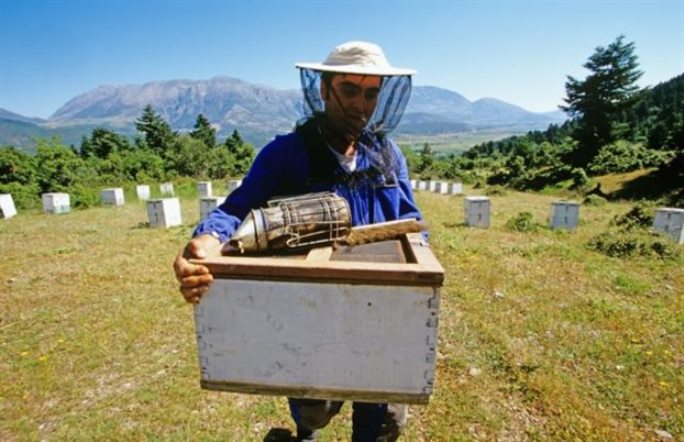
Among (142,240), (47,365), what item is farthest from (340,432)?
(142,240)

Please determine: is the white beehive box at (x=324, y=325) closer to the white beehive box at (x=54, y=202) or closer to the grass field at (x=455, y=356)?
the grass field at (x=455, y=356)

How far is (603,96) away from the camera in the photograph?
3700 centimetres

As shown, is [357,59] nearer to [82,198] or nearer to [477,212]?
[477,212]

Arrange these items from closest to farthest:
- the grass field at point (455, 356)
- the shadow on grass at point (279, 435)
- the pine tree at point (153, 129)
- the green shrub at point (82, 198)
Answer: the shadow on grass at point (279, 435), the grass field at point (455, 356), the green shrub at point (82, 198), the pine tree at point (153, 129)

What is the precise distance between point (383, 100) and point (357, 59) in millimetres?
A: 535

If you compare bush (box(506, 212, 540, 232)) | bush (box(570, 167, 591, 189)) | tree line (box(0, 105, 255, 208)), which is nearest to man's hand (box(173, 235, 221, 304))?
bush (box(506, 212, 540, 232))

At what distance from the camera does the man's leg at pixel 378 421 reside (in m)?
2.54

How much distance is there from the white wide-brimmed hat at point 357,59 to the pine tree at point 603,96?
3898 centimetres

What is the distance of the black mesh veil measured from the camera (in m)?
2.58

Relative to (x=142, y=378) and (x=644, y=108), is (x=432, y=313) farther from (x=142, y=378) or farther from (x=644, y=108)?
(x=644, y=108)

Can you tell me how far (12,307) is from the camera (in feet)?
22.9

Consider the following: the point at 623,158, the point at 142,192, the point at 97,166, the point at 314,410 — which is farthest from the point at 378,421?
the point at 623,158

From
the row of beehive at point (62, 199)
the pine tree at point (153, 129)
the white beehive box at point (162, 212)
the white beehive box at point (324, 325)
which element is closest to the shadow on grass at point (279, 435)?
the white beehive box at point (324, 325)

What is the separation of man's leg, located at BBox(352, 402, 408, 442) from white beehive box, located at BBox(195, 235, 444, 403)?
3.04 ft
